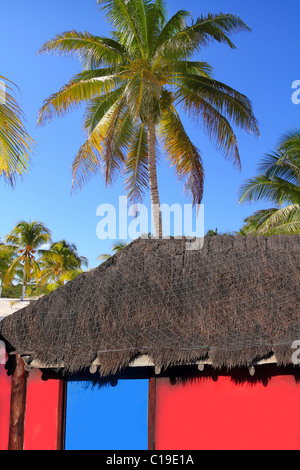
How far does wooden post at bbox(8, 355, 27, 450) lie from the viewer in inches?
293

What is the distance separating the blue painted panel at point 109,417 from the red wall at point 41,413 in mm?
240

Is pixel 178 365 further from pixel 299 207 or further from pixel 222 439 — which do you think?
pixel 299 207

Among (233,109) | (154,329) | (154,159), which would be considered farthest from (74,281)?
(233,109)

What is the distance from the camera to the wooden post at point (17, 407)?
7445 mm

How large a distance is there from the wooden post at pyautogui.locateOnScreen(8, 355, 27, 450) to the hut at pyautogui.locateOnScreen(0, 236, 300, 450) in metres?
0.02

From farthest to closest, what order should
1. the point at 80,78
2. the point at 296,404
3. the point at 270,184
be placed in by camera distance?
1. the point at 270,184
2. the point at 80,78
3. the point at 296,404

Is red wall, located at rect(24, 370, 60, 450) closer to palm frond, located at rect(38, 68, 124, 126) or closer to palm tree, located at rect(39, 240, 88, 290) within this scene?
palm frond, located at rect(38, 68, 124, 126)

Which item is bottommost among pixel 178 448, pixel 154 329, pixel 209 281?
pixel 178 448

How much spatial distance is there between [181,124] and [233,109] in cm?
180

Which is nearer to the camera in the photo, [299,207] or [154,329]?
[154,329]

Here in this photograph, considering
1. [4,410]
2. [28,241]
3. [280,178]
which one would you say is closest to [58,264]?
[28,241]

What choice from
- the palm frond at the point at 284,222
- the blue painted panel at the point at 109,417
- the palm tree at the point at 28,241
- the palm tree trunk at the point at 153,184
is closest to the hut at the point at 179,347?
the blue painted panel at the point at 109,417

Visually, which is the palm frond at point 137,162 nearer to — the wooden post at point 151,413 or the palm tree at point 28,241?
the wooden post at point 151,413

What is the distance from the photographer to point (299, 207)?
50.8ft
